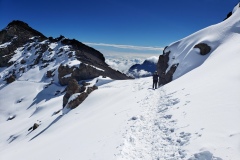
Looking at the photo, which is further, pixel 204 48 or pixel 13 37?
pixel 13 37

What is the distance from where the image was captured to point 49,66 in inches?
3359

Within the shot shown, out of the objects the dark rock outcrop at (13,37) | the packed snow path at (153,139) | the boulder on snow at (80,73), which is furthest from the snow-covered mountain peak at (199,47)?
the dark rock outcrop at (13,37)

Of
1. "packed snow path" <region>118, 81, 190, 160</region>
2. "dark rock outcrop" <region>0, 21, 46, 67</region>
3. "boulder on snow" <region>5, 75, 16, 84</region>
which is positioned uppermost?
"dark rock outcrop" <region>0, 21, 46, 67</region>

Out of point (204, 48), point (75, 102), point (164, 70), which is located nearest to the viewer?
point (204, 48)

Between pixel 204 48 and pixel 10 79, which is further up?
pixel 204 48

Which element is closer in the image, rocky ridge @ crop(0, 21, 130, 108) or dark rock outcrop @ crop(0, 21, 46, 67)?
rocky ridge @ crop(0, 21, 130, 108)

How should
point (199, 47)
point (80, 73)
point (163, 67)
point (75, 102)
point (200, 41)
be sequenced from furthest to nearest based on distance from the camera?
point (80, 73)
point (163, 67)
point (200, 41)
point (199, 47)
point (75, 102)

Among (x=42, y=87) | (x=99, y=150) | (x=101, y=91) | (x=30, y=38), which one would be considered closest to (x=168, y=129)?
(x=99, y=150)

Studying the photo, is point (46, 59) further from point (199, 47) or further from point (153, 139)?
point (153, 139)

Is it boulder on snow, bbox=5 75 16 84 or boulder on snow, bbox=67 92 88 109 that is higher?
boulder on snow, bbox=5 75 16 84

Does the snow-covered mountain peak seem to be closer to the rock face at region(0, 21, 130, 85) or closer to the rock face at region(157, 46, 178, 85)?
the rock face at region(157, 46, 178, 85)

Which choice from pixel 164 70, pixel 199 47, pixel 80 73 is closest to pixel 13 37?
pixel 80 73

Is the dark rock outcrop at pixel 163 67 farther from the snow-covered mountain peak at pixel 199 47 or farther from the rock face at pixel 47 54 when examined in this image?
the rock face at pixel 47 54

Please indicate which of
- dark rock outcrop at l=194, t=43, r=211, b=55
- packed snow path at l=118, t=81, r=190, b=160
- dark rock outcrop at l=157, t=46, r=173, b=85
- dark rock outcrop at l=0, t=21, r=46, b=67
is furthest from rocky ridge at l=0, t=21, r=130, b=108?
packed snow path at l=118, t=81, r=190, b=160
